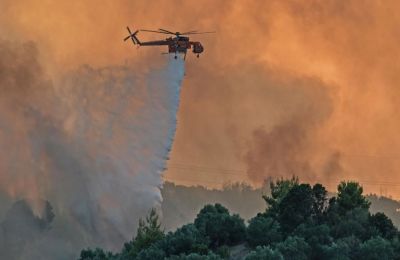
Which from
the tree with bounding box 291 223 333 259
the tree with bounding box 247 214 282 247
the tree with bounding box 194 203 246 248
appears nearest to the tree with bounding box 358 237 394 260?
the tree with bounding box 291 223 333 259

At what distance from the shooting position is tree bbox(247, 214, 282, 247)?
133125 mm

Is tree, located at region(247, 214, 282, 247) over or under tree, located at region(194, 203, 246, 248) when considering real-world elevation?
under

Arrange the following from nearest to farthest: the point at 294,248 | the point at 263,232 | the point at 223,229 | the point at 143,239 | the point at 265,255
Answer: the point at 265,255 < the point at 294,248 < the point at 263,232 < the point at 223,229 < the point at 143,239

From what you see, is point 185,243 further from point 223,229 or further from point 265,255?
point 265,255

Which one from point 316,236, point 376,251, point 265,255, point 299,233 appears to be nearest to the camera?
point 265,255

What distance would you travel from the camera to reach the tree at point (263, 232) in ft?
437

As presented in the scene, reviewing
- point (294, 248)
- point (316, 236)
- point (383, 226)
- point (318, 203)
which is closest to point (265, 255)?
point (294, 248)

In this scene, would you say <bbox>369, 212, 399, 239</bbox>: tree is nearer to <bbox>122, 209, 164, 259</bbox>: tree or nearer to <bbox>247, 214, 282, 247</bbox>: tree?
<bbox>247, 214, 282, 247</bbox>: tree

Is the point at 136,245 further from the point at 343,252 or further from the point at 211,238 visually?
the point at 343,252

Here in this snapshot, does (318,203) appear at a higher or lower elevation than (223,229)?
higher

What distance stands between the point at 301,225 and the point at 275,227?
317 cm

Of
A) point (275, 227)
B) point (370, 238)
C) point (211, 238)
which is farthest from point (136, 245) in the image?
point (370, 238)

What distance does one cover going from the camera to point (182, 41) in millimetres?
180750

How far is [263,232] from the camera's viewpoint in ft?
439
